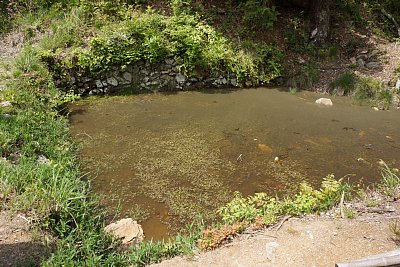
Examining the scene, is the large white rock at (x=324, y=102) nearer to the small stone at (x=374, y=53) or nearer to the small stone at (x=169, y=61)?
the small stone at (x=374, y=53)

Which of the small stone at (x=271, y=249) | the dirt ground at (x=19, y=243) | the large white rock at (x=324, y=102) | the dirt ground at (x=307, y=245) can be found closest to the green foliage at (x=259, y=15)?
the large white rock at (x=324, y=102)

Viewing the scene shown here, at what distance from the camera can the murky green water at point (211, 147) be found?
4801 millimetres

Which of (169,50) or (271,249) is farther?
(169,50)

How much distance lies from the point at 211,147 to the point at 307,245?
A: 3108 millimetres

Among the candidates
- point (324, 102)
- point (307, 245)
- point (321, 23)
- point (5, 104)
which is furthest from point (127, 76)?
point (307, 245)

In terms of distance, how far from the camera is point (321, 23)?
1120cm

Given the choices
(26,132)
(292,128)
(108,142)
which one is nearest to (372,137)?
(292,128)

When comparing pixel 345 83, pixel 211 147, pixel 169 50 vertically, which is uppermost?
pixel 169 50

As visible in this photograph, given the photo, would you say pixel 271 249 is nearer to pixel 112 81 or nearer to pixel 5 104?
pixel 5 104

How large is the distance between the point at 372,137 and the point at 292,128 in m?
1.52

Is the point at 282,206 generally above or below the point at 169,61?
below

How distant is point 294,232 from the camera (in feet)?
11.8

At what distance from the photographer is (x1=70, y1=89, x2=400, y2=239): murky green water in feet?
15.8

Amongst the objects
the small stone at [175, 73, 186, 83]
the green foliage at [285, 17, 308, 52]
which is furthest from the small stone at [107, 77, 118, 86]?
the green foliage at [285, 17, 308, 52]
